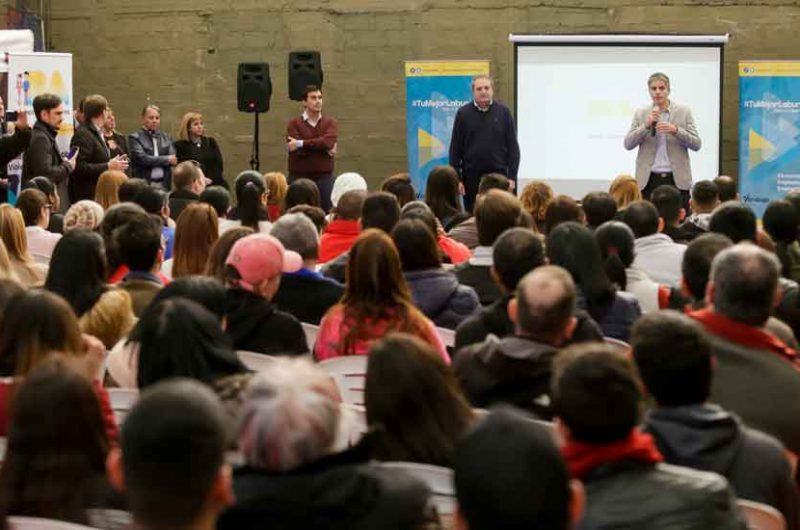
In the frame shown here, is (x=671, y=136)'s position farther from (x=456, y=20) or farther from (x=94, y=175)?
(x=94, y=175)

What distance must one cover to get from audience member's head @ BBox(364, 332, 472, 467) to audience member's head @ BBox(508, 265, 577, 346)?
0.63m

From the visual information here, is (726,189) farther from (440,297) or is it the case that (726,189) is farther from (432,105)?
(432,105)

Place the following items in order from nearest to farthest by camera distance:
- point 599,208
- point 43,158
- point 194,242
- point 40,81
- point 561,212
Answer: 1. point 194,242
2. point 561,212
3. point 599,208
4. point 43,158
5. point 40,81

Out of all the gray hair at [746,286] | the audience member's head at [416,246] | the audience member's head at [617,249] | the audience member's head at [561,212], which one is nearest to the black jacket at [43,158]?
the audience member's head at [561,212]

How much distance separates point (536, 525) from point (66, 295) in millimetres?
2868

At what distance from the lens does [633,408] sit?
2439 millimetres

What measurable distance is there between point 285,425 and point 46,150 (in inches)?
305

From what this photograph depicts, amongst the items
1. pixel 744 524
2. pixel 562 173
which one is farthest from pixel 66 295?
pixel 562 173

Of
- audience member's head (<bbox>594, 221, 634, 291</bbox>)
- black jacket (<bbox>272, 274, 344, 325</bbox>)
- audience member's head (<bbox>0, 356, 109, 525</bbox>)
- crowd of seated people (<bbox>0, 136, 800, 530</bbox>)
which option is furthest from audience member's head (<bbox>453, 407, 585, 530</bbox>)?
audience member's head (<bbox>594, 221, 634, 291</bbox>)

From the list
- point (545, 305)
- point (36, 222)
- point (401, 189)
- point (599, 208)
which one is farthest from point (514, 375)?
point (401, 189)

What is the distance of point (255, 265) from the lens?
4.43 meters

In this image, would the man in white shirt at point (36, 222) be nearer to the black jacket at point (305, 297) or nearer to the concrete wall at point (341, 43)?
the black jacket at point (305, 297)

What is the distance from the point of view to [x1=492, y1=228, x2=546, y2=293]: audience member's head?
443 centimetres

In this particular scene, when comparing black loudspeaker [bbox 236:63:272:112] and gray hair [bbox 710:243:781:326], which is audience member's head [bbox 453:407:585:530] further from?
black loudspeaker [bbox 236:63:272:112]
